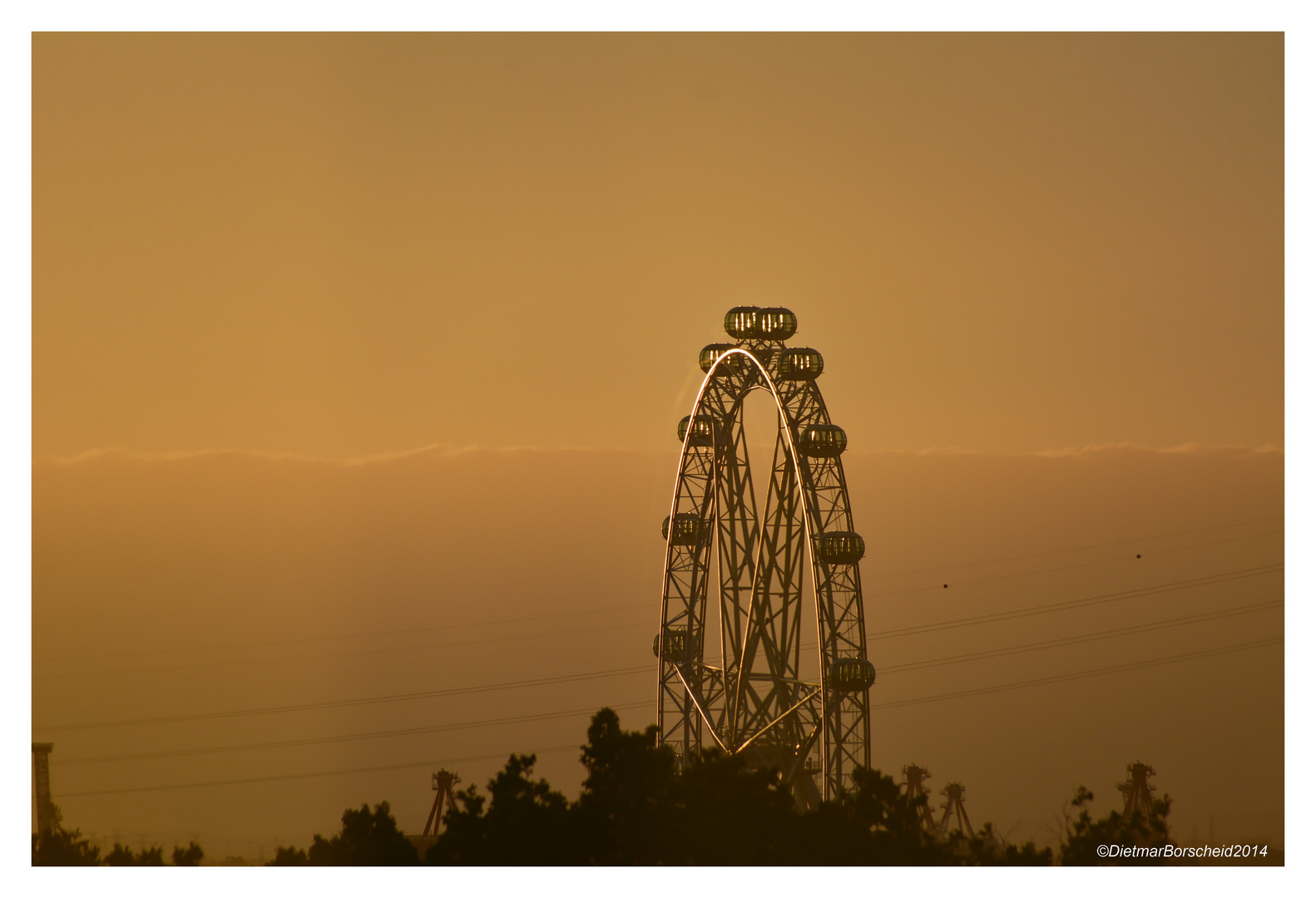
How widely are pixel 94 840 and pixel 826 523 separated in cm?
2223

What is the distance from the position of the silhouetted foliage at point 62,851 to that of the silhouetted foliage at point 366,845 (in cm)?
507

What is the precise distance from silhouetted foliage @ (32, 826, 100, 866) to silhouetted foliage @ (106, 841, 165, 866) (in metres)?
0.41

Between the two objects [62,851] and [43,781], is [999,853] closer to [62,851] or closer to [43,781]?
[62,851]

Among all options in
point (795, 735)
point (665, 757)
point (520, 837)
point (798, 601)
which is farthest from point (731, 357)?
point (520, 837)

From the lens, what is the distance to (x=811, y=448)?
42938mm

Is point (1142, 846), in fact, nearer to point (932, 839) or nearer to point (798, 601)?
point (932, 839)

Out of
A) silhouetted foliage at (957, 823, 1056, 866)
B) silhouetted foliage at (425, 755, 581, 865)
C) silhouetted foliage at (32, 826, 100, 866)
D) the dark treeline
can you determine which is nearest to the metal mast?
silhouetted foliage at (32, 826, 100, 866)

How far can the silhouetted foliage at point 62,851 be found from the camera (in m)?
34.7

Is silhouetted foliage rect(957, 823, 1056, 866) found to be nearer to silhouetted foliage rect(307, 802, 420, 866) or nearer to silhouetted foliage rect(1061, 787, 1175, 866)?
silhouetted foliage rect(1061, 787, 1175, 866)

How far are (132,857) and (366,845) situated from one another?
8567 millimetres

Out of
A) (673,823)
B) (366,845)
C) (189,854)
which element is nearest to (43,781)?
(189,854)

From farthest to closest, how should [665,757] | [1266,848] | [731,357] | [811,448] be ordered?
1. [731,357]
2. [811,448]
3. [665,757]
4. [1266,848]

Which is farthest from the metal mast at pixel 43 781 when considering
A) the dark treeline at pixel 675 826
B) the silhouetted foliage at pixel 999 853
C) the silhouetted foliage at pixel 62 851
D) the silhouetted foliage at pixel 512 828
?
the silhouetted foliage at pixel 999 853

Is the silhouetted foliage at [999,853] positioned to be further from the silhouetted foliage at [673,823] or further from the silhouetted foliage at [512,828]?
the silhouetted foliage at [512,828]
